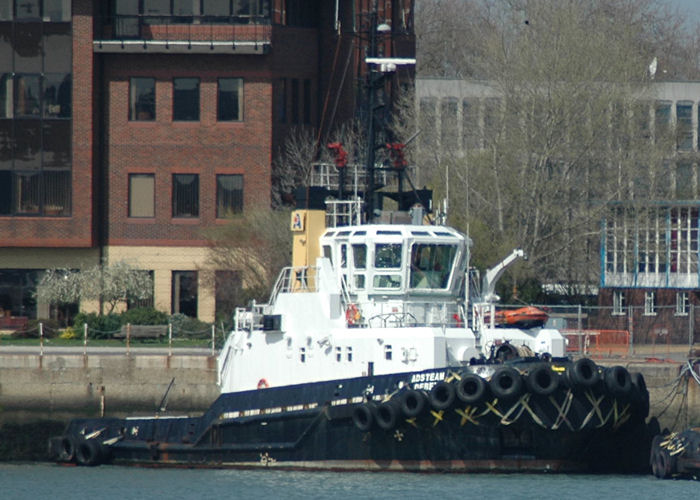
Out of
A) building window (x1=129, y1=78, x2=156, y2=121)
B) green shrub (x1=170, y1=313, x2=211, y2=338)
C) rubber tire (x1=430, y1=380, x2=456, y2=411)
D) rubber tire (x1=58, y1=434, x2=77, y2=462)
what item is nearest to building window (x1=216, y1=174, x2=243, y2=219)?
building window (x1=129, y1=78, x2=156, y2=121)

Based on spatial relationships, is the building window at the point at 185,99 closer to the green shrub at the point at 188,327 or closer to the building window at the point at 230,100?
the building window at the point at 230,100

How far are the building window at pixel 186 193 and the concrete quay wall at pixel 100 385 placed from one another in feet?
45.1

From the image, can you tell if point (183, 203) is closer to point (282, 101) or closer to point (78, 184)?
point (78, 184)

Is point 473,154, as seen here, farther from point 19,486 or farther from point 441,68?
A: point 441,68

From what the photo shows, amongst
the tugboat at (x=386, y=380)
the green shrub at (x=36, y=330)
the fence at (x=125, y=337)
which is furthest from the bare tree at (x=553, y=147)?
the tugboat at (x=386, y=380)

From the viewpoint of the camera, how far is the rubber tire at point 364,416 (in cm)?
2706

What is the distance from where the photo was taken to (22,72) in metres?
48.2

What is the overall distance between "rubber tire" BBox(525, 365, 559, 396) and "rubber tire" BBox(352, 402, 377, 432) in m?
2.66

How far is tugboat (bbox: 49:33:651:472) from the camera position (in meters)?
26.8

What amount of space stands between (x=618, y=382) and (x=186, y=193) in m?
24.6

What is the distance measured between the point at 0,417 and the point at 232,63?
1696cm

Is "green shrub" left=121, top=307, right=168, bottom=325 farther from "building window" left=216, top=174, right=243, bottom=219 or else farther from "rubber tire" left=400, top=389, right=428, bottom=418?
"rubber tire" left=400, top=389, right=428, bottom=418

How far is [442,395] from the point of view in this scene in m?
26.6

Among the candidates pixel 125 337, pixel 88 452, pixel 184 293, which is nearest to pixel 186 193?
pixel 184 293
